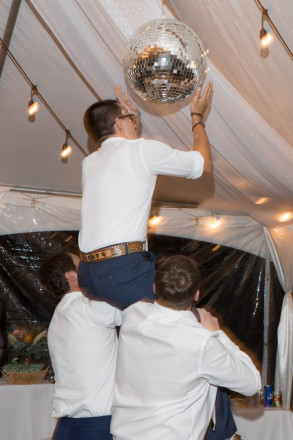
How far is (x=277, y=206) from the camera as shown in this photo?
491cm

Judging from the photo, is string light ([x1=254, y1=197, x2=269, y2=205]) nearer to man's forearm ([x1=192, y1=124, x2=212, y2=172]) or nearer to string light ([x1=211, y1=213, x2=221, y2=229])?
string light ([x1=211, y1=213, x2=221, y2=229])

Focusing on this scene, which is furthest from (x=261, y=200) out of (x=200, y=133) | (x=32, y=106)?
(x=200, y=133)

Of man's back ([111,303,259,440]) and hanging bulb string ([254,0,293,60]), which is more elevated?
hanging bulb string ([254,0,293,60])

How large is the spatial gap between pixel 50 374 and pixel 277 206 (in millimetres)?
2429

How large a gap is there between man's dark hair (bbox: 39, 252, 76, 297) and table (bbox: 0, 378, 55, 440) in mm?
1877

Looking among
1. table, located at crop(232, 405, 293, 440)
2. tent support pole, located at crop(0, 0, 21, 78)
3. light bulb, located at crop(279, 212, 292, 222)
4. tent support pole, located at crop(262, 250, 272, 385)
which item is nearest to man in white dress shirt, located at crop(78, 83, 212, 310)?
tent support pole, located at crop(0, 0, 21, 78)

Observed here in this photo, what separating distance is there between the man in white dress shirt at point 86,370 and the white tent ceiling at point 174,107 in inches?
51.3

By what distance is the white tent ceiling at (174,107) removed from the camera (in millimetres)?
2742

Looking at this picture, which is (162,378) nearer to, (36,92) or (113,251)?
(113,251)

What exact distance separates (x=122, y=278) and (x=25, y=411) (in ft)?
9.35

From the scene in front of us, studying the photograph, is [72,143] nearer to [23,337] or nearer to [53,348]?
[23,337]

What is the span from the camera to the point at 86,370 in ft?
7.82

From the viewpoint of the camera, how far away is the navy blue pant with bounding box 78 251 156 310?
80.0 inches

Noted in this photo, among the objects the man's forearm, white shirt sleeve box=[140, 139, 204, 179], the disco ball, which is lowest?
white shirt sleeve box=[140, 139, 204, 179]
